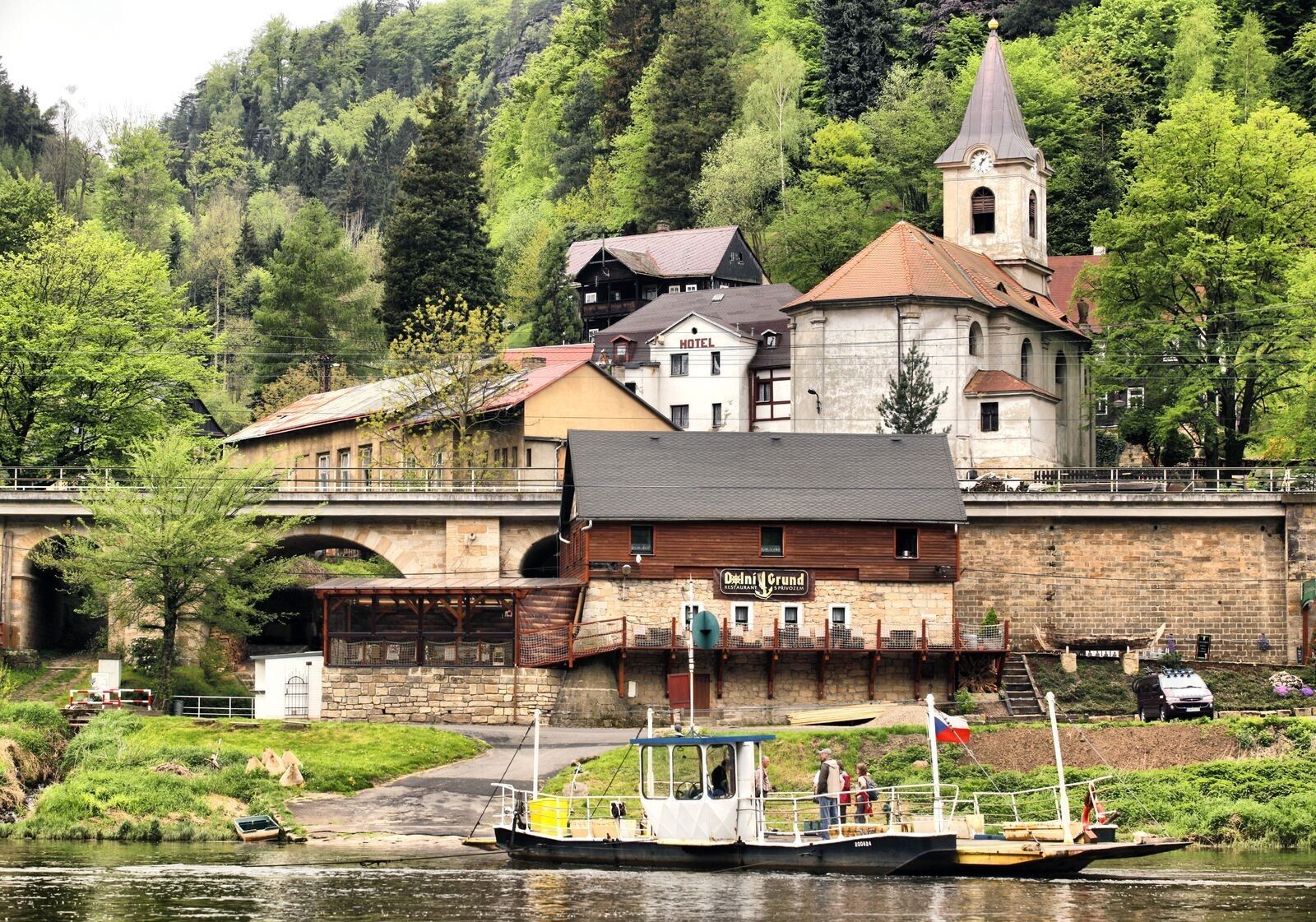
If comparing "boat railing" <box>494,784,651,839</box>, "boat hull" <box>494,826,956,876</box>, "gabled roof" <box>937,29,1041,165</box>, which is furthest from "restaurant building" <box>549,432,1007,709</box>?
"gabled roof" <box>937,29,1041,165</box>

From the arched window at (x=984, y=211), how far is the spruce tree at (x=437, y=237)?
25.2 m

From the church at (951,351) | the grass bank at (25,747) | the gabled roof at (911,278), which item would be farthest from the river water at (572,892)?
the gabled roof at (911,278)

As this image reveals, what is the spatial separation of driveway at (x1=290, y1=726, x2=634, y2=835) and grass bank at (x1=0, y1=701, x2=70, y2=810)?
7172 millimetres

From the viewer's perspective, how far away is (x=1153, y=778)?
53.9 metres

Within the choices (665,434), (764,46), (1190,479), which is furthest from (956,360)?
(764,46)

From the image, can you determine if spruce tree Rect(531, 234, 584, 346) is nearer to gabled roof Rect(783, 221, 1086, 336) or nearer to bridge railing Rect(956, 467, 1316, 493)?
gabled roof Rect(783, 221, 1086, 336)

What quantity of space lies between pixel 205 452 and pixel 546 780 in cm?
2235

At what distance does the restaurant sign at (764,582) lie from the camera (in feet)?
219

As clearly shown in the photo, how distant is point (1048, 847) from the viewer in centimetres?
4281

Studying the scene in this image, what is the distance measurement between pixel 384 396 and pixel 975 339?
23.8 meters

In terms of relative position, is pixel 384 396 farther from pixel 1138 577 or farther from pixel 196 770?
pixel 196 770

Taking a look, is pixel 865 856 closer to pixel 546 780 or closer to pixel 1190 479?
pixel 546 780

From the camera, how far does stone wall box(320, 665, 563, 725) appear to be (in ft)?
210

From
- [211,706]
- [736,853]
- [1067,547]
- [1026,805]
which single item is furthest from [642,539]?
[736,853]
